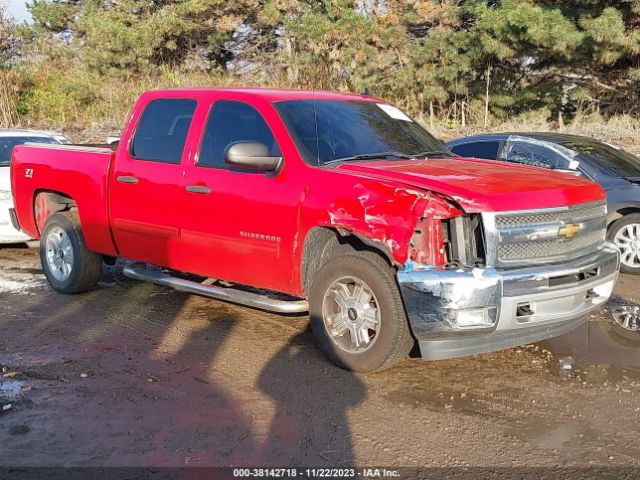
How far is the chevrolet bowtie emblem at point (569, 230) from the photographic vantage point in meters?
4.79

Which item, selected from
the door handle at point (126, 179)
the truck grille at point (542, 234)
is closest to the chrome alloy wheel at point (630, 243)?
the truck grille at point (542, 234)

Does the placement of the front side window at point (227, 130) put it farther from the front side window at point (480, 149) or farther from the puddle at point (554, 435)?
the front side window at point (480, 149)

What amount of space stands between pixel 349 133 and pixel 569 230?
186cm

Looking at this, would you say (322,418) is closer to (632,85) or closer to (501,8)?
(501,8)

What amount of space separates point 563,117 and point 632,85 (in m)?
2.38

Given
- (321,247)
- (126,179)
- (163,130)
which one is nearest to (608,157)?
(321,247)

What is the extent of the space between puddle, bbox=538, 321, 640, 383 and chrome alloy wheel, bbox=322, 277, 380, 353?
141cm

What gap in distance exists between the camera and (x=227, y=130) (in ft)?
19.4

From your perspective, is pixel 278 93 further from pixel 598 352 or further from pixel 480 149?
pixel 480 149

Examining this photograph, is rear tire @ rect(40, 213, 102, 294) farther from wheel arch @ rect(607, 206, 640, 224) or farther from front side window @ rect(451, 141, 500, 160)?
wheel arch @ rect(607, 206, 640, 224)

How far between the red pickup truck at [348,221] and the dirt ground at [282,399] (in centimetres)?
35

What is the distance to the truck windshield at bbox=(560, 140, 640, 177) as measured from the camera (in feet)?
27.7

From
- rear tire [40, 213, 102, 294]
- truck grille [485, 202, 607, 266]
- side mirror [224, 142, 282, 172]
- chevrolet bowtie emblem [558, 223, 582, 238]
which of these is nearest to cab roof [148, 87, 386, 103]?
side mirror [224, 142, 282, 172]

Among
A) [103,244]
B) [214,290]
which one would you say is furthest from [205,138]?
[103,244]
